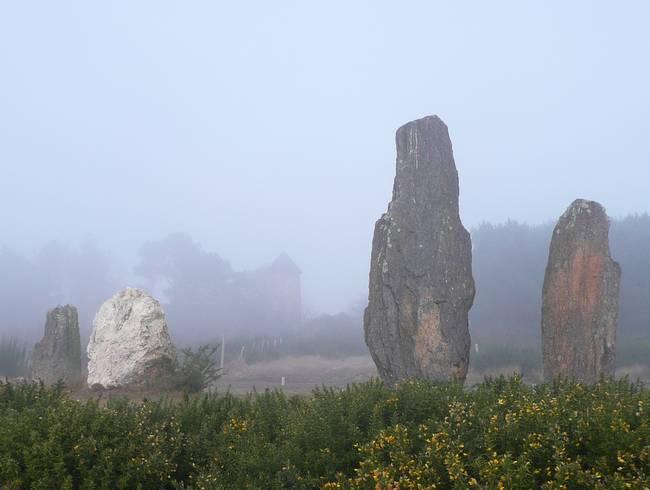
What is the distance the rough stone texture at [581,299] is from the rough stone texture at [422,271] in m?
1.81

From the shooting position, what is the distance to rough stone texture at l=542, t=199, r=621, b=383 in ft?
42.7

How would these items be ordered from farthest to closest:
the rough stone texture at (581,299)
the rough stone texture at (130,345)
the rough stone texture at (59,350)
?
the rough stone texture at (59,350), the rough stone texture at (130,345), the rough stone texture at (581,299)

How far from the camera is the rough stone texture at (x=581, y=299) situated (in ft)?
42.7

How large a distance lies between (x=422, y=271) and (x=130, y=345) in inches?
336

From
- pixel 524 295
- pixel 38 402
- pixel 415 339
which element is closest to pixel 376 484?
pixel 38 402

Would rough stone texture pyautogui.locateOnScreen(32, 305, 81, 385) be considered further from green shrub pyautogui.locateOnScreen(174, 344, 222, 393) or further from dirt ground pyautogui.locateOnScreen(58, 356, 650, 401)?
dirt ground pyautogui.locateOnScreen(58, 356, 650, 401)

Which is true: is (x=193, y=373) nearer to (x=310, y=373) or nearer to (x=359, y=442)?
(x=359, y=442)

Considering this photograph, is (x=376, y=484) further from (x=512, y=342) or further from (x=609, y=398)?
(x=512, y=342)

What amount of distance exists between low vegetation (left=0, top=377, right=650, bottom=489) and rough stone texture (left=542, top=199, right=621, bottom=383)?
5.24 metres

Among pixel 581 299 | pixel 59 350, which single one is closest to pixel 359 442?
pixel 581 299

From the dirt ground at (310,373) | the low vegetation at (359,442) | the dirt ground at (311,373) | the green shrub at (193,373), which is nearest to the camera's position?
the low vegetation at (359,442)

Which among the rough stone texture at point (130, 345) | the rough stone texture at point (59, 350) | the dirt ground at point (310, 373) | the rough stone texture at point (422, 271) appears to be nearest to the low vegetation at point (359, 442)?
the rough stone texture at point (422, 271)

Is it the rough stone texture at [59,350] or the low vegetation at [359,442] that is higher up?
the rough stone texture at [59,350]

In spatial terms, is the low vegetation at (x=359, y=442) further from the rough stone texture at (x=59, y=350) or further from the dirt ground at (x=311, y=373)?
the dirt ground at (x=311, y=373)
